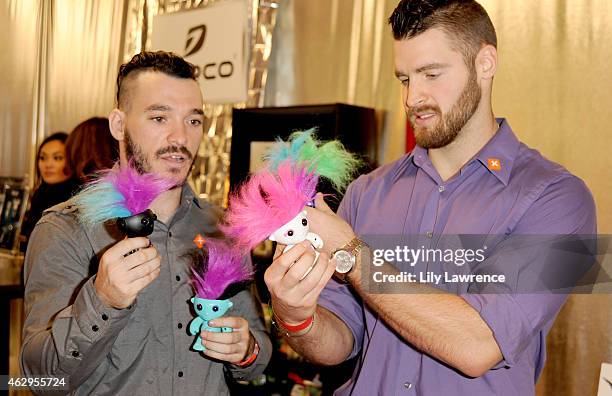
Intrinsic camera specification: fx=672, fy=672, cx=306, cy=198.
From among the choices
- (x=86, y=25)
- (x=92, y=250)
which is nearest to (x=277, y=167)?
(x=92, y=250)

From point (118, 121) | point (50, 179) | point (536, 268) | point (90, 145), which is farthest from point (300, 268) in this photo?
point (50, 179)

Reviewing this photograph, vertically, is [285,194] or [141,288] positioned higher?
[285,194]

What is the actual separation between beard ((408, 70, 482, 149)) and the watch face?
471 millimetres

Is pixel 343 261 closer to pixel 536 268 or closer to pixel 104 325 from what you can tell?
pixel 536 268

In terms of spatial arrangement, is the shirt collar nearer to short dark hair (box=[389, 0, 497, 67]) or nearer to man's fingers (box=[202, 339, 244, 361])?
short dark hair (box=[389, 0, 497, 67])

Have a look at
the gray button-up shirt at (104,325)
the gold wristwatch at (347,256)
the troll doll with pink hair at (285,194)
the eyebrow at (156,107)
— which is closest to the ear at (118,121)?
the eyebrow at (156,107)

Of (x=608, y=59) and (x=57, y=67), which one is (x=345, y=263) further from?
Answer: (x=57, y=67)

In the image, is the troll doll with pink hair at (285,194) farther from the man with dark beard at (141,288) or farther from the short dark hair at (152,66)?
the short dark hair at (152,66)

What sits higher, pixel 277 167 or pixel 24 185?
pixel 277 167

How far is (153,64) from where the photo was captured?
2.11m

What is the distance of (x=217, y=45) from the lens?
164 inches

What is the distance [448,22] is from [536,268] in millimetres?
680

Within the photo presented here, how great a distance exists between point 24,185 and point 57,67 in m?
1.13

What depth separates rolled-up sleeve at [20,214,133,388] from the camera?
169 cm
